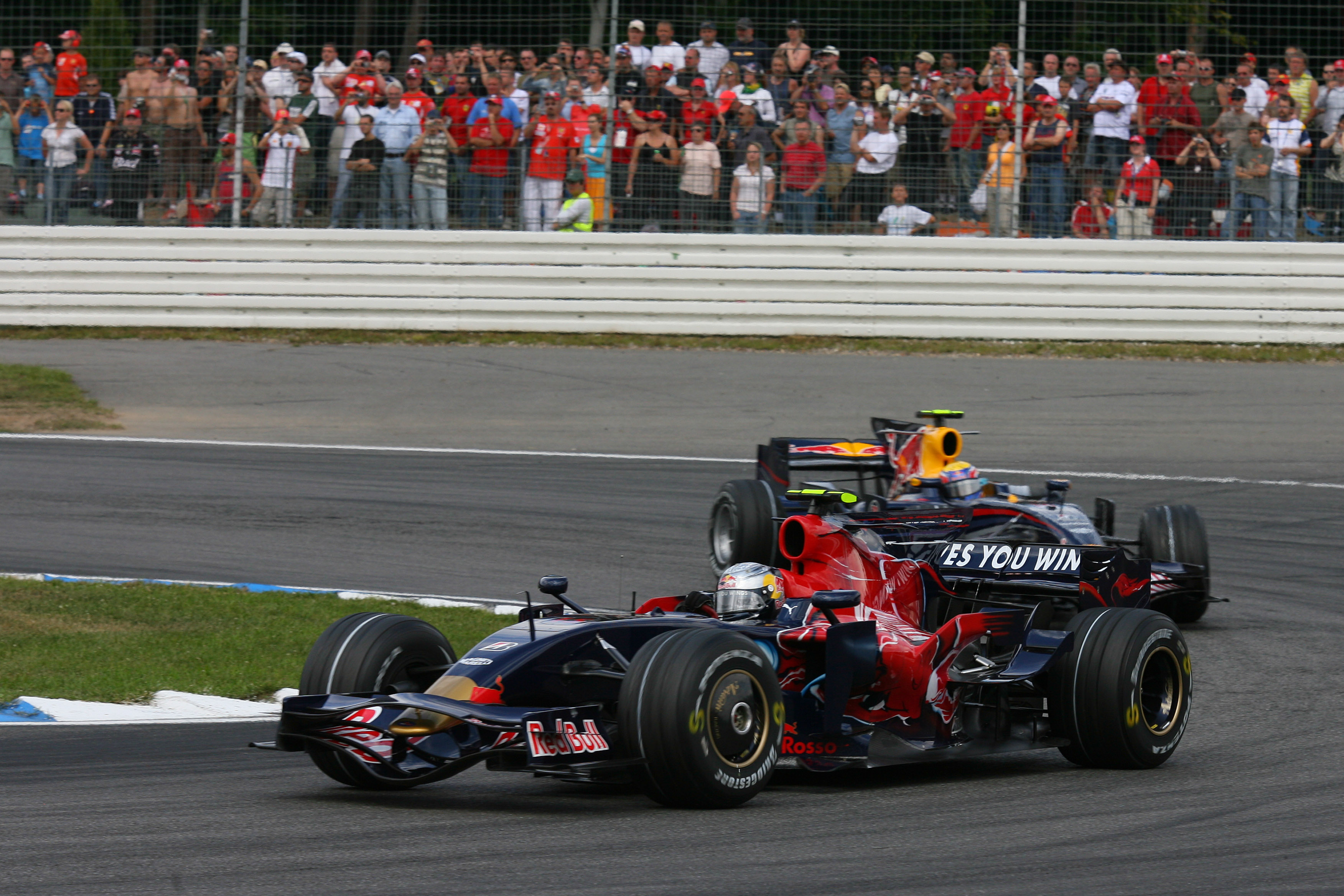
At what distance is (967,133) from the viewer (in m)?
18.2

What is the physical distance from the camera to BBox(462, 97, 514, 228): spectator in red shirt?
18781mm

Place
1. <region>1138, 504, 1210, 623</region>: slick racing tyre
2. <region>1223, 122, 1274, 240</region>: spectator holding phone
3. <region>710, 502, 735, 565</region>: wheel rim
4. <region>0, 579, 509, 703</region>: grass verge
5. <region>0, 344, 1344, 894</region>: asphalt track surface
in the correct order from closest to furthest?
<region>0, 344, 1344, 894</region>: asphalt track surface < <region>0, 579, 509, 703</region>: grass verge < <region>1138, 504, 1210, 623</region>: slick racing tyre < <region>710, 502, 735, 565</region>: wheel rim < <region>1223, 122, 1274, 240</region>: spectator holding phone

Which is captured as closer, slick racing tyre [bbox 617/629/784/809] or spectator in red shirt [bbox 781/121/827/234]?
slick racing tyre [bbox 617/629/784/809]

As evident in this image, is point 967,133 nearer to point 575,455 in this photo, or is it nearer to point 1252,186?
point 1252,186

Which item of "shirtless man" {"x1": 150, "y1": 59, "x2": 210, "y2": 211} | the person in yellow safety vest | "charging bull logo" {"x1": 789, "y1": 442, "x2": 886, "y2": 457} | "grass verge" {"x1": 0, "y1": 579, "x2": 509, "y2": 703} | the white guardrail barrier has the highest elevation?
"shirtless man" {"x1": 150, "y1": 59, "x2": 210, "y2": 211}

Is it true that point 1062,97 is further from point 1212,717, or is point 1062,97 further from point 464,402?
point 1212,717

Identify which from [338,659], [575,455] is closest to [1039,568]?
[338,659]

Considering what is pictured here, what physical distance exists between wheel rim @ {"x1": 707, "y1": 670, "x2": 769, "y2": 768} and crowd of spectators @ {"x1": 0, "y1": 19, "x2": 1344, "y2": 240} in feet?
42.0

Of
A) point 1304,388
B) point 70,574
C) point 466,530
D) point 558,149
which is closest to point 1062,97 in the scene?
point 1304,388

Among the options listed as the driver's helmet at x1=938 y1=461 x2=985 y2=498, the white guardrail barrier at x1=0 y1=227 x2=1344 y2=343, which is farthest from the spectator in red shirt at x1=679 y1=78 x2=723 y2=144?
the driver's helmet at x1=938 y1=461 x2=985 y2=498

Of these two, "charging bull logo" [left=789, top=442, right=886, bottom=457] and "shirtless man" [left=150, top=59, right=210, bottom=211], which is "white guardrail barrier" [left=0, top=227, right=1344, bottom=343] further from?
"charging bull logo" [left=789, top=442, right=886, bottom=457]

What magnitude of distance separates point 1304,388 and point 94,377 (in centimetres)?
1211

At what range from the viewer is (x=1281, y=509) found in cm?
1380

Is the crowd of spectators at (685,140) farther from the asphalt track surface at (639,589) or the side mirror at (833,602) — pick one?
the side mirror at (833,602)
